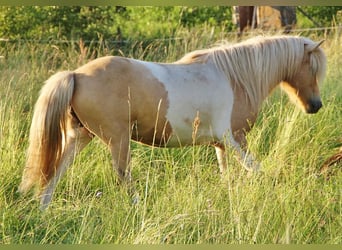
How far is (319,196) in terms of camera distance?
3740 millimetres

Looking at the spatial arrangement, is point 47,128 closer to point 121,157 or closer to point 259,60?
point 121,157

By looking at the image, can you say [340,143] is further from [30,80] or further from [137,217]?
[30,80]

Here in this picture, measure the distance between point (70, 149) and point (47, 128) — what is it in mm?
392

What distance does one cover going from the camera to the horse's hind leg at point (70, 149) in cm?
448

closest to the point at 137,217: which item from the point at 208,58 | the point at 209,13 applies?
the point at 208,58

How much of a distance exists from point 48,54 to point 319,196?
5.02 m

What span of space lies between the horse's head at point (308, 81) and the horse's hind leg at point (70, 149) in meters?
1.71

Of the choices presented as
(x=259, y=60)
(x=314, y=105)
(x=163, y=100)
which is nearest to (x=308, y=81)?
(x=314, y=105)

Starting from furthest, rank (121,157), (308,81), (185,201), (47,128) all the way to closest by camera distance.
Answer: (308,81) < (121,157) < (47,128) < (185,201)

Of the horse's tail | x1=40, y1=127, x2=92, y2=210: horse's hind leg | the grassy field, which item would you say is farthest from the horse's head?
the horse's tail

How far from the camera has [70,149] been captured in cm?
462

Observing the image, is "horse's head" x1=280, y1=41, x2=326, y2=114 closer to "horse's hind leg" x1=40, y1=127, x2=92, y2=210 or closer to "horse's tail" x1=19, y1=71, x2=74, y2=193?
"horse's hind leg" x1=40, y1=127, x2=92, y2=210

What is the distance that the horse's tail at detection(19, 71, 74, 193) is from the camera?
13.9ft

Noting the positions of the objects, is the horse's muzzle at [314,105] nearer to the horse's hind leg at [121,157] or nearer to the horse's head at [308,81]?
the horse's head at [308,81]
